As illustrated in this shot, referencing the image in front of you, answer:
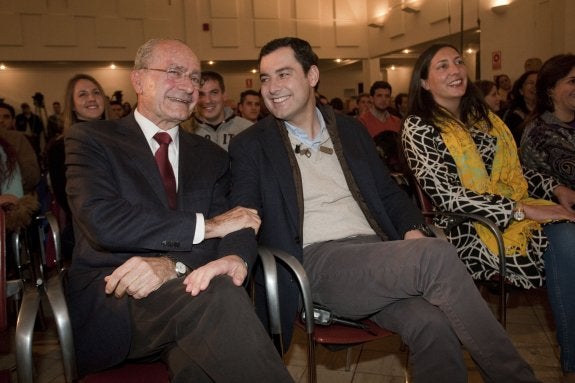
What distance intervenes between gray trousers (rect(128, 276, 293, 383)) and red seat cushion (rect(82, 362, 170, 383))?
3cm

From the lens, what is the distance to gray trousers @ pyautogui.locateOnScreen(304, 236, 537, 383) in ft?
4.65

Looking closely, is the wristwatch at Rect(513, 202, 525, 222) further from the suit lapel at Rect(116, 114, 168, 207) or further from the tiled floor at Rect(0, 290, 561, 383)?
the suit lapel at Rect(116, 114, 168, 207)

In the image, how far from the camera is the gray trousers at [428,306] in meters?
1.42

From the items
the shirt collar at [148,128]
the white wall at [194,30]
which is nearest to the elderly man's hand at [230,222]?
the shirt collar at [148,128]

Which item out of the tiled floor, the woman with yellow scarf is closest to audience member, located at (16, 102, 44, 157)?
the tiled floor

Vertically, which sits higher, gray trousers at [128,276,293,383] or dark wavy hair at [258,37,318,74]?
dark wavy hair at [258,37,318,74]

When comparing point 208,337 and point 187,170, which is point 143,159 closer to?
point 187,170

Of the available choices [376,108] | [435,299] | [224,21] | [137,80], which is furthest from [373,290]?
[224,21]

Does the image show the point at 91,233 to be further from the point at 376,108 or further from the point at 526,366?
the point at 376,108

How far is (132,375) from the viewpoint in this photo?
134 centimetres

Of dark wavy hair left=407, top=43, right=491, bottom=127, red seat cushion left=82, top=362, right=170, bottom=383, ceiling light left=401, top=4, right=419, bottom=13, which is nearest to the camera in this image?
red seat cushion left=82, top=362, right=170, bottom=383

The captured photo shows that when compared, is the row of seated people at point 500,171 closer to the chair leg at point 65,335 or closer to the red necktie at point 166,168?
the red necktie at point 166,168

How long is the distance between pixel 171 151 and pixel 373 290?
0.92 metres

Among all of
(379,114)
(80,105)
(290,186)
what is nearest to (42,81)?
(379,114)
